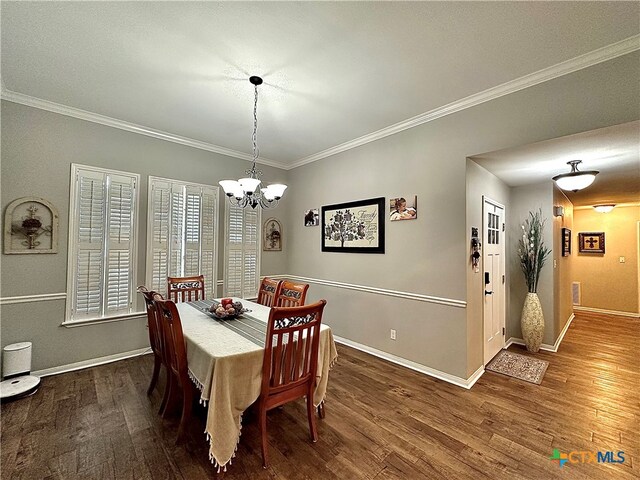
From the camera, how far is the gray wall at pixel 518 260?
3.80 meters

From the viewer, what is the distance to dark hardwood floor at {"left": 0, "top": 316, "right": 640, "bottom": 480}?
68.2 inches

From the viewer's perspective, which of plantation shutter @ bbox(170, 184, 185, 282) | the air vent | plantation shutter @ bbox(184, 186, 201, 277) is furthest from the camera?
the air vent

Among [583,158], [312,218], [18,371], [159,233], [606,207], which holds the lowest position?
→ [18,371]

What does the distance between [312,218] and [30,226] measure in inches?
135

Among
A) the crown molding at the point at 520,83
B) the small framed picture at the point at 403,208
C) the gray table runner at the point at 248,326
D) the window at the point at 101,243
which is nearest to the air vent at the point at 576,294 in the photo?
the small framed picture at the point at 403,208

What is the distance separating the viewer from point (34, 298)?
285 cm

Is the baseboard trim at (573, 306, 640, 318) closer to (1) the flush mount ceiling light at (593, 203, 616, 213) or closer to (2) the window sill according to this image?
(1) the flush mount ceiling light at (593, 203, 616, 213)

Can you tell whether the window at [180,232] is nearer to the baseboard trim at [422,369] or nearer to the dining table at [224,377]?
the dining table at [224,377]

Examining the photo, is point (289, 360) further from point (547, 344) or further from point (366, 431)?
point (547, 344)

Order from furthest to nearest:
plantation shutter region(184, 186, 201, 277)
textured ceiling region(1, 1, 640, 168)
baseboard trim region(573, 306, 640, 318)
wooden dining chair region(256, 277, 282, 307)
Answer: baseboard trim region(573, 306, 640, 318) < plantation shutter region(184, 186, 201, 277) < wooden dining chair region(256, 277, 282, 307) < textured ceiling region(1, 1, 640, 168)

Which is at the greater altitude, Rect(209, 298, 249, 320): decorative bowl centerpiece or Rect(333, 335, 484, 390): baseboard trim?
Rect(209, 298, 249, 320): decorative bowl centerpiece

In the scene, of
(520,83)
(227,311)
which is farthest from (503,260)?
(227,311)

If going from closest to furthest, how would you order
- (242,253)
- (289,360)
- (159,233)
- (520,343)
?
(289,360)
(159,233)
(520,343)
(242,253)

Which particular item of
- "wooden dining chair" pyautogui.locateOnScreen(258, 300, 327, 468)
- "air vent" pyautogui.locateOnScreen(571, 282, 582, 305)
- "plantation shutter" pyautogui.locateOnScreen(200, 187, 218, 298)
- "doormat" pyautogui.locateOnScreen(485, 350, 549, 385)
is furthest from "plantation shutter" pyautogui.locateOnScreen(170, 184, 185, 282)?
"air vent" pyautogui.locateOnScreen(571, 282, 582, 305)
